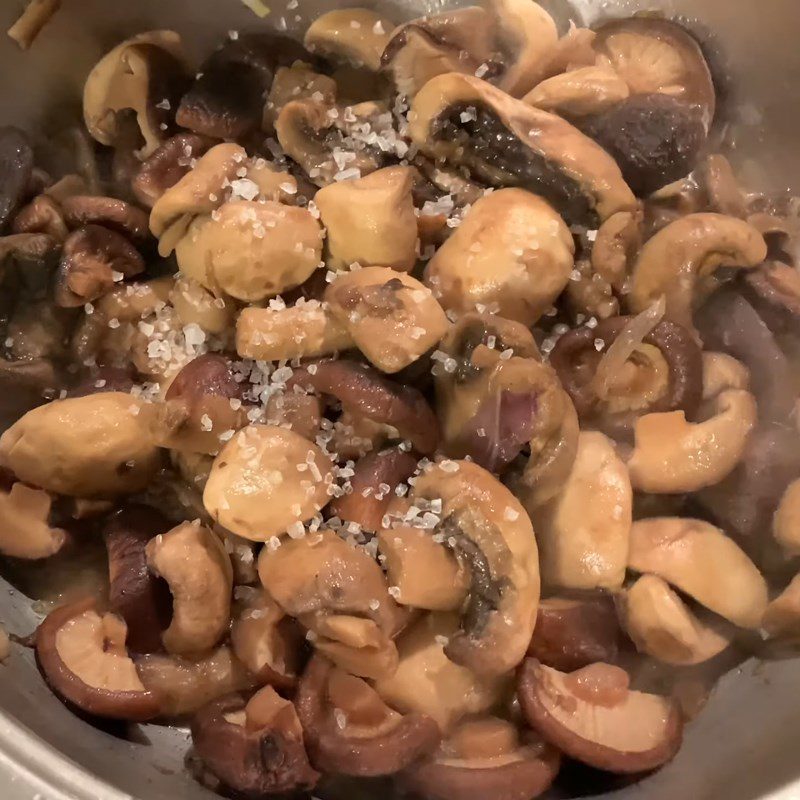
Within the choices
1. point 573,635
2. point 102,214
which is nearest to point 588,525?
point 573,635

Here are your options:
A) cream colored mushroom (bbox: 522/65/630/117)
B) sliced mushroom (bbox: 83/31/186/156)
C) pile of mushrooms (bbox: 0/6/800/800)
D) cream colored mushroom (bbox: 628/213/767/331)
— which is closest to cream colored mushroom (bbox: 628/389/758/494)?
pile of mushrooms (bbox: 0/6/800/800)

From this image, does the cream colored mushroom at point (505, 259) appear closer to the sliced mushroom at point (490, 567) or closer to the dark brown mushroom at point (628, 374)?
the dark brown mushroom at point (628, 374)

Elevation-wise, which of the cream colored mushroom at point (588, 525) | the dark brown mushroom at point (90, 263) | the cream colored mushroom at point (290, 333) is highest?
the dark brown mushroom at point (90, 263)

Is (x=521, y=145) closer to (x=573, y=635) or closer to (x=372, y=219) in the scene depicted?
(x=372, y=219)

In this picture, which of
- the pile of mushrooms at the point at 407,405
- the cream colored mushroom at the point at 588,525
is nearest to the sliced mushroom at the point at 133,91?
the pile of mushrooms at the point at 407,405

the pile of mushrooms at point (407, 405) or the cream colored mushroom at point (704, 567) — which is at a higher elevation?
the pile of mushrooms at point (407, 405)

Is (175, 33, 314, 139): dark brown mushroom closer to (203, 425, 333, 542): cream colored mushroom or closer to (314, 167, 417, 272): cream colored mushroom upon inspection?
(314, 167, 417, 272): cream colored mushroom
